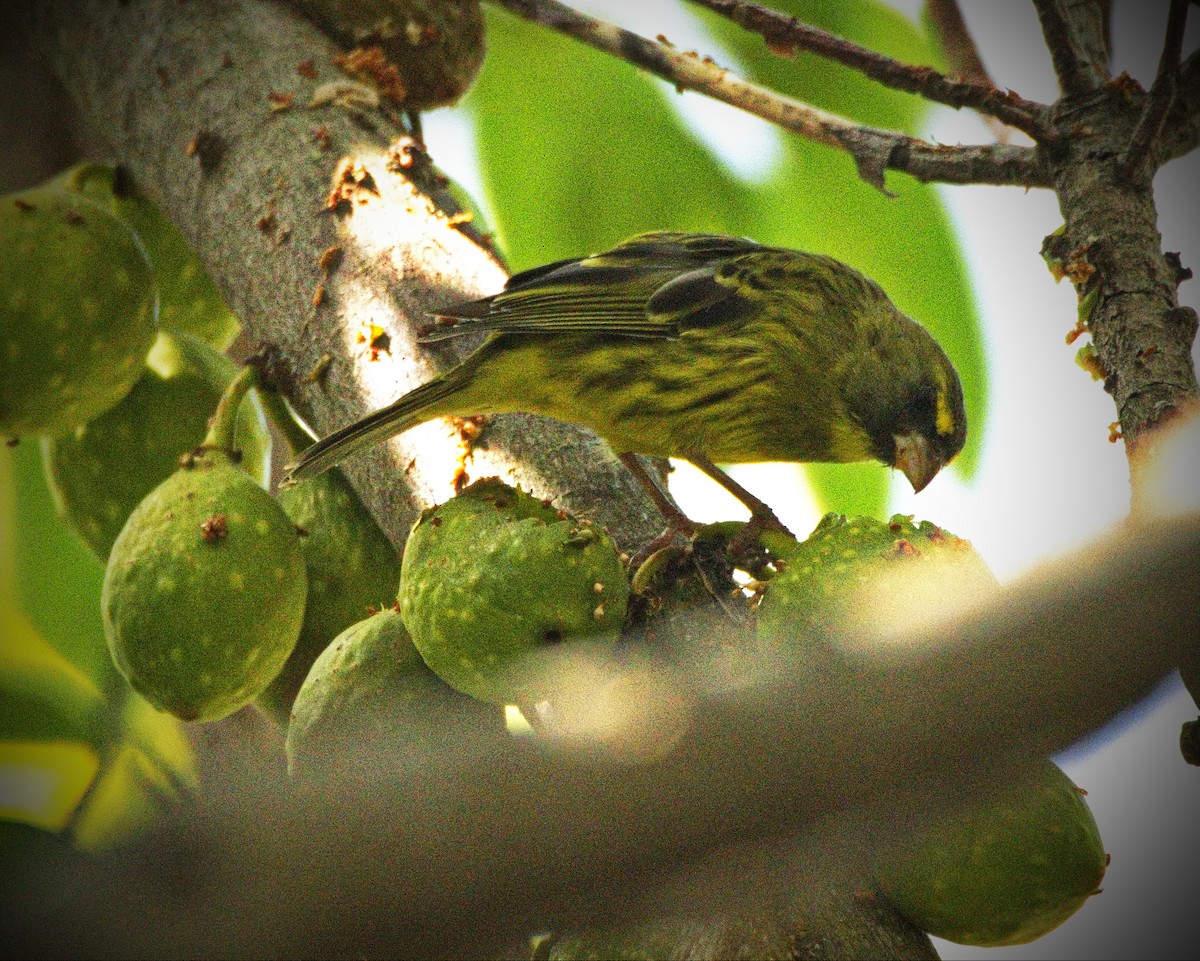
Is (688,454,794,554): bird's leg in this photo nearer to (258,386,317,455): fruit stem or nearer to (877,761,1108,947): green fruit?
(877,761,1108,947): green fruit

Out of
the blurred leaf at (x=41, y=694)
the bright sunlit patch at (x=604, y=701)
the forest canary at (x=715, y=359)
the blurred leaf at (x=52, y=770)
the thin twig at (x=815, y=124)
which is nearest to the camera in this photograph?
the bright sunlit patch at (x=604, y=701)

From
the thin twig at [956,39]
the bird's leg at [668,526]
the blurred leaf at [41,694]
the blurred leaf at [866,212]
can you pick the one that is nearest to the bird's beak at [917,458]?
the blurred leaf at [866,212]

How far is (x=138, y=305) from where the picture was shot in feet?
7.41

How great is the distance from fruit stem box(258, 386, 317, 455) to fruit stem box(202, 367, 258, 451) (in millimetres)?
43

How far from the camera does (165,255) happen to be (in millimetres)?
2709

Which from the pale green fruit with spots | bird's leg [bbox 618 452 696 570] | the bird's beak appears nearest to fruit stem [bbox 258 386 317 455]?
the pale green fruit with spots

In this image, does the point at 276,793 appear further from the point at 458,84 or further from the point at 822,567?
the point at 458,84

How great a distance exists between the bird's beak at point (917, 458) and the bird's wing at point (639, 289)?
0.59m

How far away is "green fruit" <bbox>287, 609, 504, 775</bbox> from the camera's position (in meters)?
1.58

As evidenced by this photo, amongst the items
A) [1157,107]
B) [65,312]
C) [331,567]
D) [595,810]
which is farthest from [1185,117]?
[65,312]

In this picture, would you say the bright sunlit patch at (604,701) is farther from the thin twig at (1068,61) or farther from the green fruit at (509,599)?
the thin twig at (1068,61)

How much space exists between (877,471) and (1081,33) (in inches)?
66.7

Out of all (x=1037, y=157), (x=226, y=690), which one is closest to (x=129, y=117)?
(x=226, y=690)

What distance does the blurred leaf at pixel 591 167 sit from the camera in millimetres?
3258
